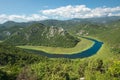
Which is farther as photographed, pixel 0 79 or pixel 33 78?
pixel 0 79

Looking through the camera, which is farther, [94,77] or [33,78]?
[94,77]

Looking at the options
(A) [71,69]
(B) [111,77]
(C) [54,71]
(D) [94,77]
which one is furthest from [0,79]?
(A) [71,69]

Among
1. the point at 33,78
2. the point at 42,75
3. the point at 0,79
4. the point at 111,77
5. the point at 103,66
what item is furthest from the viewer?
the point at 103,66

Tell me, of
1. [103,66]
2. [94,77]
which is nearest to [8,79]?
[94,77]

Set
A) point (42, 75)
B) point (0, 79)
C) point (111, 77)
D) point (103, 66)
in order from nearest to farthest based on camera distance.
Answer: point (111, 77)
point (0, 79)
point (42, 75)
point (103, 66)

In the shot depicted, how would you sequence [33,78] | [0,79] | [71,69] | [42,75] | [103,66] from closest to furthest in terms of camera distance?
1. [33,78]
2. [0,79]
3. [42,75]
4. [103,66]
5. [71,69]

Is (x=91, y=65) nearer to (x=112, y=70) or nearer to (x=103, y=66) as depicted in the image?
(x=103, y=66)

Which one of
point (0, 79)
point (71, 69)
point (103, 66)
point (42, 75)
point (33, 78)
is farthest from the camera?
point (71, 69)

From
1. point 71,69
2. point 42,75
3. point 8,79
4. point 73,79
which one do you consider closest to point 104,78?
point 73,79

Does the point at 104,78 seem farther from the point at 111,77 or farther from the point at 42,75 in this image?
the point at 42,75
